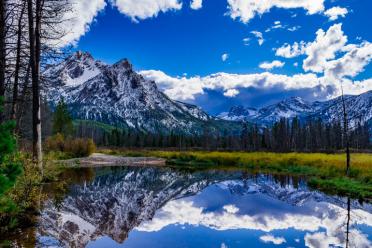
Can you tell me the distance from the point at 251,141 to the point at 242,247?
444 ft

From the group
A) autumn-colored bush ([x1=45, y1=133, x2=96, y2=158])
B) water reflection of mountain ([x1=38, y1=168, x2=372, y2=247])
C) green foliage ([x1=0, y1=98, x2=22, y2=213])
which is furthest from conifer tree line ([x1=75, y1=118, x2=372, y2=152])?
green foliage ([x1=0, y1=98, x2=22, y2=213])

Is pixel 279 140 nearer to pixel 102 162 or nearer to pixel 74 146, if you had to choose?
pixel 74 146

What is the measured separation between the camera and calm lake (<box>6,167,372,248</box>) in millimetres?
12312

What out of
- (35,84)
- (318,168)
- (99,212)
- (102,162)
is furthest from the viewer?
Answer: (102,162)

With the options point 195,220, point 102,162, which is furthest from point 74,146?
point 195,220

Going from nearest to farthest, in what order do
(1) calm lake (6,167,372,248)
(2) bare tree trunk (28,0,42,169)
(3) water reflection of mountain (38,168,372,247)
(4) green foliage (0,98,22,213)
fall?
1. (4) green foliage (0,98,22,213)
2. (1) calm lake (6,167,372,248)
3. (3) water reflection of mountain (38,168,372,247)
4. (2) bare tree trunk (28,0,42,169)

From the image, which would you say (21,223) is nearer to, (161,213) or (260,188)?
(161,213)

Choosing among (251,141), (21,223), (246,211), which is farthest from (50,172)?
(251,141)

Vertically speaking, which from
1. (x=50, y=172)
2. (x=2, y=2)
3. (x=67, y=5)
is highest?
(x=67, y=5)

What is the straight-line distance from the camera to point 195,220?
1644 cm

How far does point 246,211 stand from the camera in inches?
766

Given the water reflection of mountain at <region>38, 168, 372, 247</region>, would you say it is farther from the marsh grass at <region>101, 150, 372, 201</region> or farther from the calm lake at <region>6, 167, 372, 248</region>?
the marsh grass at <region>101, 150, 372, 201</region>

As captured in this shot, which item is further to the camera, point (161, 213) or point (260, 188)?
point (260, 188)

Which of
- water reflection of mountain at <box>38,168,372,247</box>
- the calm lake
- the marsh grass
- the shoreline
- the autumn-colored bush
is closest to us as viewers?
the calm lake
